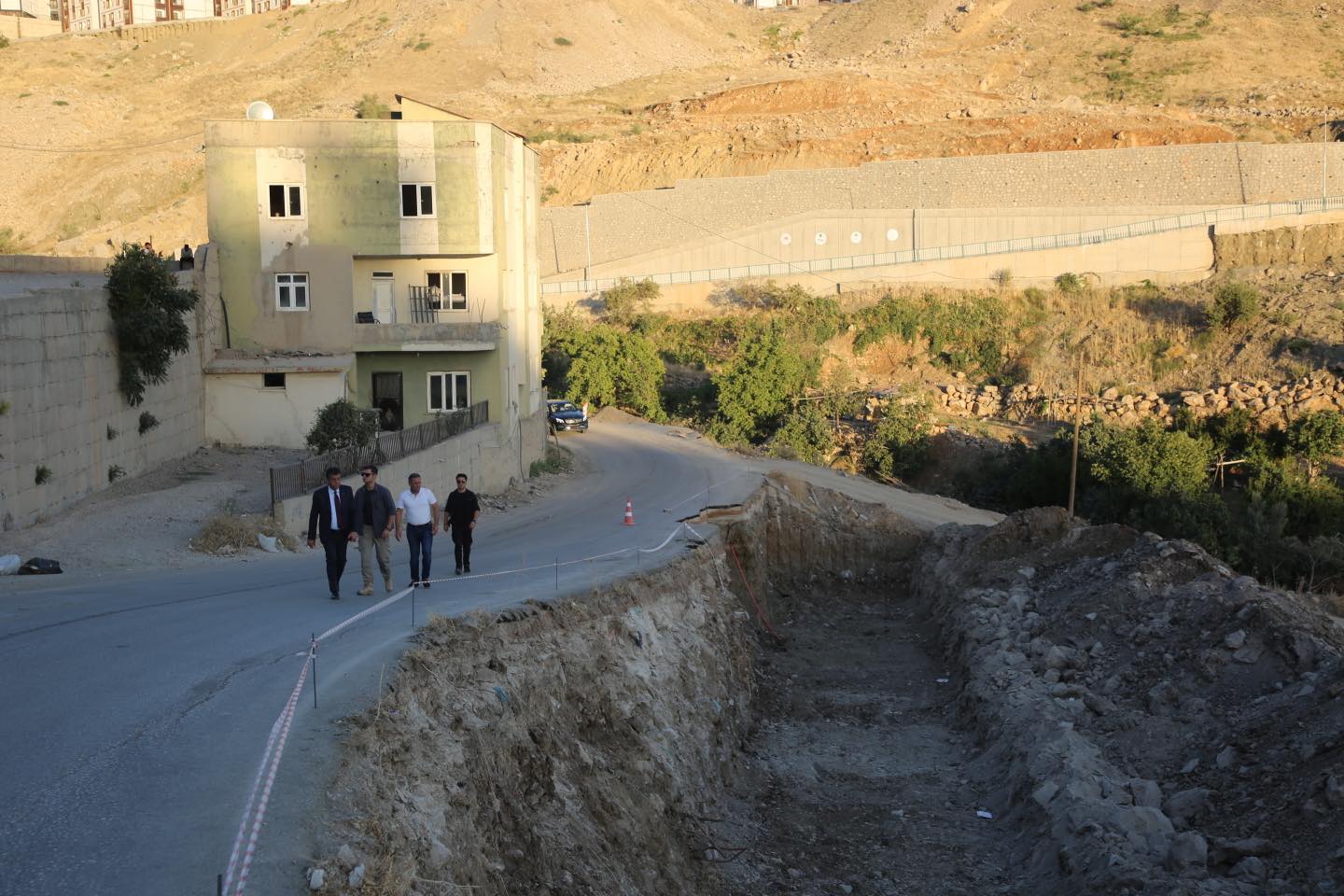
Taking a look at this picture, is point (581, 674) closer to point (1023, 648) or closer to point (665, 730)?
point (665, 730)

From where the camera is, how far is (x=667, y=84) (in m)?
104

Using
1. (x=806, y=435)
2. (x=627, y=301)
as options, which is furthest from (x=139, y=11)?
(x=806, y=435)

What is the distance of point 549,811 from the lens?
1021 cm

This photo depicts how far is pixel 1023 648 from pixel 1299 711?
5648 mm

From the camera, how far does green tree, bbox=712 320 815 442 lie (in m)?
46.0

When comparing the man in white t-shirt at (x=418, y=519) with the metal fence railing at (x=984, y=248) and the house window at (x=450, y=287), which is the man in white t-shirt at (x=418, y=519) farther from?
the metal fence railing at (x=984, y=248)

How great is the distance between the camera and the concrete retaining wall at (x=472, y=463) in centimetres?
1964

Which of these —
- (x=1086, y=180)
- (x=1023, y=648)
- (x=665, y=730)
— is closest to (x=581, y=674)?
(x=665, y=730)

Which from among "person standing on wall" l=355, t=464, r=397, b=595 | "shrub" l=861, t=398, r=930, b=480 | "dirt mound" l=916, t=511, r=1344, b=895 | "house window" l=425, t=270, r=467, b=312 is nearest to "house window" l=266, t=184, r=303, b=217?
"house window" l=425, t=270, r=467, b=312

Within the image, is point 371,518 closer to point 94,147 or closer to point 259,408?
point 259,408

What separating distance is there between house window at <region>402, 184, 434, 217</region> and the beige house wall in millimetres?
4332

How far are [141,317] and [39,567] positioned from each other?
7577mm

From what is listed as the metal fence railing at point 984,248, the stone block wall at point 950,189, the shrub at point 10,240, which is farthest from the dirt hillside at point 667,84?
the metal fence railing at point 984,248

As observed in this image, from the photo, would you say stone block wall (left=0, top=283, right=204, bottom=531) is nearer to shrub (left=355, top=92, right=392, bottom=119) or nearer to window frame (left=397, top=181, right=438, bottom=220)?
window frame (left=397, top=181, right=438, bottom=220)
